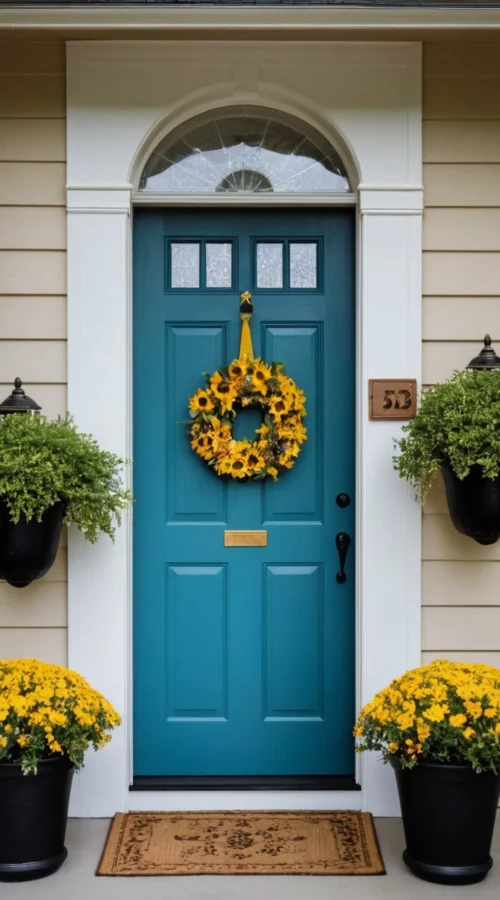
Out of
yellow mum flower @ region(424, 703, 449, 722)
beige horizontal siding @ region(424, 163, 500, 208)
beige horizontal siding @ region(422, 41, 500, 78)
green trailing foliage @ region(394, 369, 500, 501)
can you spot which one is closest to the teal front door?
beige horizontal siding @ region(424, 163, 500, 208)

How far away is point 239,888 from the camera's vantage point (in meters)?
2.98

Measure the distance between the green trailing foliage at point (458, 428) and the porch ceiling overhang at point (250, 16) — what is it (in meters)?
1.18

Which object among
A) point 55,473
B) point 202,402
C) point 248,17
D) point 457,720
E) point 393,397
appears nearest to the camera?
point 457,720

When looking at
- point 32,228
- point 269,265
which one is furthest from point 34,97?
point 269,265

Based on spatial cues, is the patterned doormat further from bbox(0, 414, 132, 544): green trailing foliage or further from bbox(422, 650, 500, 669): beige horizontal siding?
bbox(0, 414, 132, 544): green trailing foliage

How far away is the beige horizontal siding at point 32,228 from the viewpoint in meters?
3.55

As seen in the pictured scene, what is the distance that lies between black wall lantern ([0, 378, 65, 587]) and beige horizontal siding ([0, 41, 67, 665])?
220 millimetres

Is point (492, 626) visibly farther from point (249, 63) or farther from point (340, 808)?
point (249, 63)

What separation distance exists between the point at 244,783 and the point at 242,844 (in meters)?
0.37

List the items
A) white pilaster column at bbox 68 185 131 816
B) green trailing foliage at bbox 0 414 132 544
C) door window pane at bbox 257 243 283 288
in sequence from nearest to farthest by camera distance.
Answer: green trailing foliage at bbox 0 414 132 544, white pilaster column at bbox 68 185 131 816, door window pane at bbox 257 243 283 288

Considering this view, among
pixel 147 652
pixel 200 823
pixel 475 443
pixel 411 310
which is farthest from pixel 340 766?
pixel 411 310

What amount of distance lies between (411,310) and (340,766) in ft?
5.74

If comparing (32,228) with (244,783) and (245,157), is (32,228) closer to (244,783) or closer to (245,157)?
(245,157)

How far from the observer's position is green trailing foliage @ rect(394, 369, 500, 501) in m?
3.10
